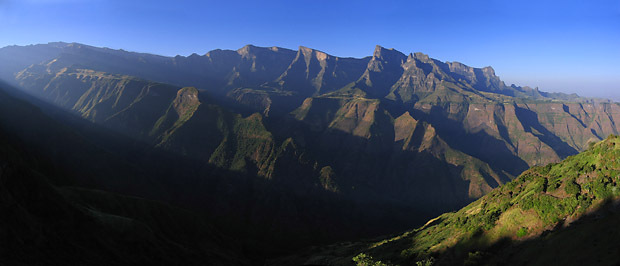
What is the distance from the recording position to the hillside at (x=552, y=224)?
1919 inches

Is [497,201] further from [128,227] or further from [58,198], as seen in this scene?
[58,198]

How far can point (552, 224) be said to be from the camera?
2367 inches

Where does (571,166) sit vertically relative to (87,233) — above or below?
above

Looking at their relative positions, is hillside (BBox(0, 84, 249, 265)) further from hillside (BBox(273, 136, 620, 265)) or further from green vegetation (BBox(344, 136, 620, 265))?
green vegetation (BBox(344, 136, 620, 265))

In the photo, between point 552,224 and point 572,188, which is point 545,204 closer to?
point 552,224

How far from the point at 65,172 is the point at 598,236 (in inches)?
9022

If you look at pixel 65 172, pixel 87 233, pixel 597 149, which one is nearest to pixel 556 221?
pixel 597 149

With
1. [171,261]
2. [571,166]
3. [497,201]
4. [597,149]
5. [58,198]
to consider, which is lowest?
[171,261]

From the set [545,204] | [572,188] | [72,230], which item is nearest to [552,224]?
[545,204]

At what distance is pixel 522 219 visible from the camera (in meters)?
65.4

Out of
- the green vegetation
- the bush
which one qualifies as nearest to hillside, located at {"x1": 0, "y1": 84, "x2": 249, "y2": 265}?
the green vegetation

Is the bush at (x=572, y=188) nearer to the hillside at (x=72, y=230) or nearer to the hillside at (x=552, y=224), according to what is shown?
the hillside at (x=552, y=224)

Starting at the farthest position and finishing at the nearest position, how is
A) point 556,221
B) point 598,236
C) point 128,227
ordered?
point 128,227
point 556,221
point 598,236

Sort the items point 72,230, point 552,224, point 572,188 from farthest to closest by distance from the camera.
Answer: point 72,230, point 572,188, point 552,224
